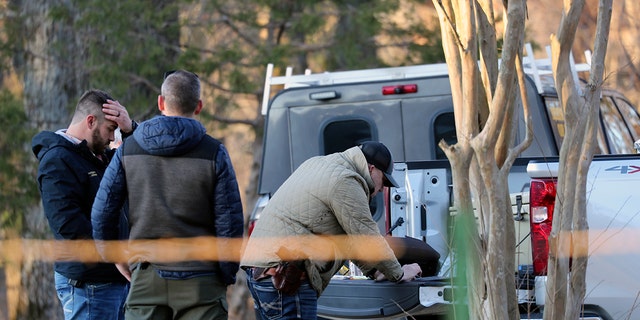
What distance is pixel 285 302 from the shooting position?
523 cm

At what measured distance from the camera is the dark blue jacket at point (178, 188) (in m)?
4.97

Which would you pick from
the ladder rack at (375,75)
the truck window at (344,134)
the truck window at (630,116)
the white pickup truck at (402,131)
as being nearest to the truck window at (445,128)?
the white pickup truck at (402,131)

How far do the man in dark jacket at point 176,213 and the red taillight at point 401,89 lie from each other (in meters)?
3.33

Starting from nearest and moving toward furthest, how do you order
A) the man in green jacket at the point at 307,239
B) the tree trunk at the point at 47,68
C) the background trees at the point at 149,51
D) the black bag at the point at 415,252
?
the man in green jacket at the point at 307,239 < the black bag at the point at 415,252 < the background trees at the point at 149,51 < the tree trunk at the point at 47,68

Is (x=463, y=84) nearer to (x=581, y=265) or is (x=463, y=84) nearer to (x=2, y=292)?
(x=581, y=265)

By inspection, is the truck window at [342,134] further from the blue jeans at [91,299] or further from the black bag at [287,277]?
the black bag at [287,277]

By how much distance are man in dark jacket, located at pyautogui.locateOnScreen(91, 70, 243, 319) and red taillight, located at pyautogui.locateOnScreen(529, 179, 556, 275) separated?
1.73 m

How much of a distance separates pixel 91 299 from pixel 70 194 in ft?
1.78

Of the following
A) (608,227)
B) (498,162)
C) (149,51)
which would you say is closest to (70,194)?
(498,162)

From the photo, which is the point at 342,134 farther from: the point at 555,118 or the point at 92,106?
the point at 92,106

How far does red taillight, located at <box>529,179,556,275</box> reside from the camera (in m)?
5.89

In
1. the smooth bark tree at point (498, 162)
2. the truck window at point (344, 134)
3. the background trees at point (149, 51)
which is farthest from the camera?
the background trees at point (149, 51)

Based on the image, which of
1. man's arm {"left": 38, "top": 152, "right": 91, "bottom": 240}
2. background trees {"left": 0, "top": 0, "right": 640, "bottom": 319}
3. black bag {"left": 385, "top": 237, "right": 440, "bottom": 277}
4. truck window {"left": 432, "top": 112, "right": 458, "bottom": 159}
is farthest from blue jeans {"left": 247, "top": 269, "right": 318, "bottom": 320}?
background trees {"left": 0, "top": 0, "right": 640, "bottom": 319}

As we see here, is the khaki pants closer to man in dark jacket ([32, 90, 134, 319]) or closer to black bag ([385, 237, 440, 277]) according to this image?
man in dark jacket ([32, 90, 134, 319])
